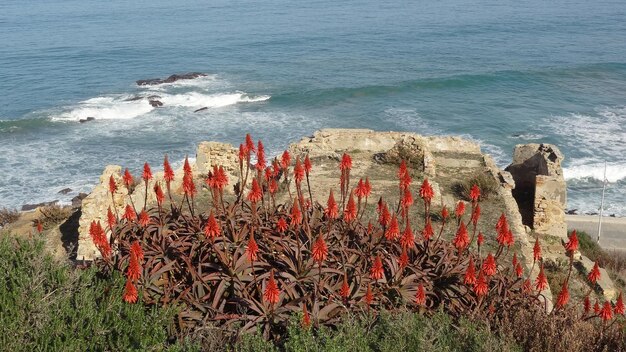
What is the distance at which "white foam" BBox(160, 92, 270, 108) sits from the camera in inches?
1678

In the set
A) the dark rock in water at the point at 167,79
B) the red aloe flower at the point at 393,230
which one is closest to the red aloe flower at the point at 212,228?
the red aloe flower at the point at 393,230

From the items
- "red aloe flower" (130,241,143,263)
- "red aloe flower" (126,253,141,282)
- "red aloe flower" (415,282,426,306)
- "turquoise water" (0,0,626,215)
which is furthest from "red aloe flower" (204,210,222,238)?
"turquoise water" (0,0,626,215)

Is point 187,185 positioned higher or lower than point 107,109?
higher

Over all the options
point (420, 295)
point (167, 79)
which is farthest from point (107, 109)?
point (420, 295)

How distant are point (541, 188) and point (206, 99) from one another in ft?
106

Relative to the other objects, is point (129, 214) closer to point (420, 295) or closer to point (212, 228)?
point (212, 228)

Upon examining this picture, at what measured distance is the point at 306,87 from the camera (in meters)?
45.0

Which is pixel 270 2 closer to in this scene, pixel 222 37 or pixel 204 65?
pixel 222 37

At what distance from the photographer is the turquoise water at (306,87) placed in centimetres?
3275

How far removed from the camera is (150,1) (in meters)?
108

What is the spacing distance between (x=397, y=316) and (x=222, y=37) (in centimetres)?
6296

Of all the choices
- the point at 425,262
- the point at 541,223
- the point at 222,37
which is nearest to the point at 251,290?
the point at 425,262

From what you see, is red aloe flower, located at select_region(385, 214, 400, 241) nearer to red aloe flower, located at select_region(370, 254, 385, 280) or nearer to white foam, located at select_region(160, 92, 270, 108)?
red aloe flower, located at select_region(370, 254, 385, 280)

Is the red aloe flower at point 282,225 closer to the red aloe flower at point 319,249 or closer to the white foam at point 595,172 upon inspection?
the red aloe flower at point 319,249
